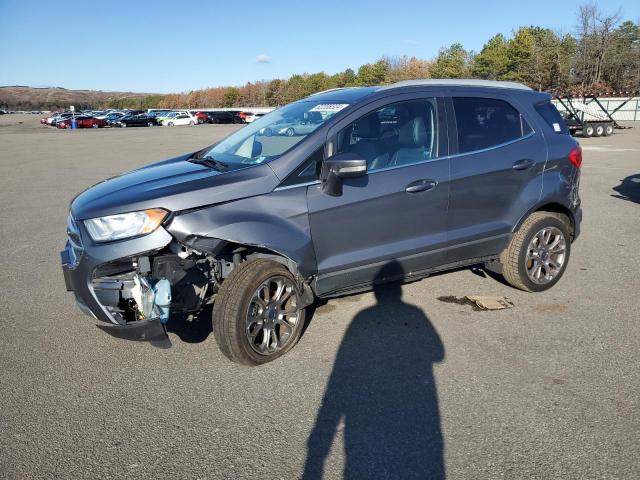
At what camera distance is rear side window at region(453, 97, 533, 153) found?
4.43m

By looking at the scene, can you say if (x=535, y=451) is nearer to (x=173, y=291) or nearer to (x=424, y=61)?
(x=173, y=291)

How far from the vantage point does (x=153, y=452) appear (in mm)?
2799

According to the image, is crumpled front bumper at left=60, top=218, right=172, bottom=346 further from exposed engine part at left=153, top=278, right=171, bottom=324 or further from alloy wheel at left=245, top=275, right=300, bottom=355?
alloy wheel at left=245, top=275, right=300, bottom=355

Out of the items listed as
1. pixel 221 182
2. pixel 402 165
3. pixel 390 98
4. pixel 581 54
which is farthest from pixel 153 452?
pixel 581 54

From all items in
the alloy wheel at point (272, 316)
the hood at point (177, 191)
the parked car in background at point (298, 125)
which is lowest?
the alloy wheel at point (272, 316)

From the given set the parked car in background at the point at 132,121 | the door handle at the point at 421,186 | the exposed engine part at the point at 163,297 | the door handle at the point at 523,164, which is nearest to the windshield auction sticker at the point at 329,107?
the door handle at the point at 421,186

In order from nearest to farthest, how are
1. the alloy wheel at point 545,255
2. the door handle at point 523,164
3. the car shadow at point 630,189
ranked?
1. the door handle at point 523,164
2. the alloy wheel at point 545,255
3. the car shadow at point 630,189

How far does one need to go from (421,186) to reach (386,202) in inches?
13.6

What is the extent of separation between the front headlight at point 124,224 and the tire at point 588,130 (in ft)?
85.1

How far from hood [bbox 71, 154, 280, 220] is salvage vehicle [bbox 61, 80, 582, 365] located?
0.01m

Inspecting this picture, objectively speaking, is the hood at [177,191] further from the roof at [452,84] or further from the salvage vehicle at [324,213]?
the roof at [452,84]

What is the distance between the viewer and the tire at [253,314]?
11.5 feet

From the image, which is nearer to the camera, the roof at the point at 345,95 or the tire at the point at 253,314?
the tire at the point at 253,314

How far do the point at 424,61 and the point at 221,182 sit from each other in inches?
3471
